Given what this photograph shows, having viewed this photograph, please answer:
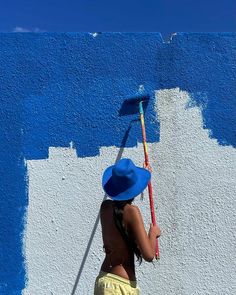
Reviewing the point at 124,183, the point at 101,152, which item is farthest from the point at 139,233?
the point at 101,152

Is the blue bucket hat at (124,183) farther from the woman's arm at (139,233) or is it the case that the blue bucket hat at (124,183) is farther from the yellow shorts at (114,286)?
the yellow shorts at (114,286)

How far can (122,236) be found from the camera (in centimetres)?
283

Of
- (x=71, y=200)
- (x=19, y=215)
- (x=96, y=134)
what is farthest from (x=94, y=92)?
(x=19, y=215)

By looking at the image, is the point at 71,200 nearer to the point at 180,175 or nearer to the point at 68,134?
the point at 68,134

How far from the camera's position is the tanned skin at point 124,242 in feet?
9.04

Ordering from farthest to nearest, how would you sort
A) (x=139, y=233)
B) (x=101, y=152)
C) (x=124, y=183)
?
(x=101, y=152)
(x=124, y=183)
(x=139, y=233)

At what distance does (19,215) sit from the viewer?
12.3 ft

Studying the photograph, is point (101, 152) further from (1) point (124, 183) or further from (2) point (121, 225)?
(2) point (121, 225)

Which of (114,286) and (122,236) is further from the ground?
(122,236)

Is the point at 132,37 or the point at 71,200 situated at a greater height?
the point at 132,37

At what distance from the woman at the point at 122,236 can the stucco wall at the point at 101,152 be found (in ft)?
2.87

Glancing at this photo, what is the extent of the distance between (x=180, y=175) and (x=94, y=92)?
890 millimetres

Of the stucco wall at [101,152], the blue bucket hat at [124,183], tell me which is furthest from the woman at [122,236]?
the stucco wall at [101,152]

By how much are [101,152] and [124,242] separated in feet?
3.48
